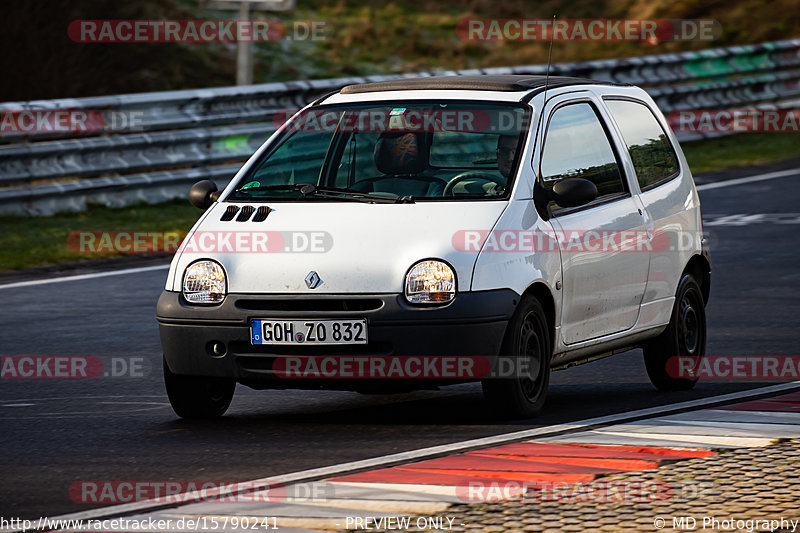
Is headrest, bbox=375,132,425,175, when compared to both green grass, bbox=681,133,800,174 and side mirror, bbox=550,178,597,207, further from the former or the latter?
green grass, bbox=681,133,800,174

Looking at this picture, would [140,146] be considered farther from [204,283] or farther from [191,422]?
[204,283]

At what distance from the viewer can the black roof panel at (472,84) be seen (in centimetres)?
912

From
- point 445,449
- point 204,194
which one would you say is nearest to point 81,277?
point 204,194

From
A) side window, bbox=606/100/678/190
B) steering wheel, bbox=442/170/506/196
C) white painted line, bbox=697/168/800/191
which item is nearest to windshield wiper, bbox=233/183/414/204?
steering wheel, bbox=442/170/506/196

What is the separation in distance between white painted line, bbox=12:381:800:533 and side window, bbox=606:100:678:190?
4.43 feet

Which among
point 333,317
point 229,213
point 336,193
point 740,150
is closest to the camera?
point 333,317

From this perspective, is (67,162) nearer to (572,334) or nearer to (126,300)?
(126,300)

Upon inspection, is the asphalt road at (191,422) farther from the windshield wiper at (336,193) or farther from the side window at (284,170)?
the side window at (284,170)

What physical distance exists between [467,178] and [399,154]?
537 mm

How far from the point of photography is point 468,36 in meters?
35.7

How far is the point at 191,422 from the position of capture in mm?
8406

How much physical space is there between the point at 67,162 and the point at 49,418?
8.92 m

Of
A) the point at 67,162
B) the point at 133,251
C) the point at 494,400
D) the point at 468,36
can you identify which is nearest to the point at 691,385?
the point at 494,400

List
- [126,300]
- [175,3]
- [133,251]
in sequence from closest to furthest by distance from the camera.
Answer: [126,300] → [133,251] → [175,3]
